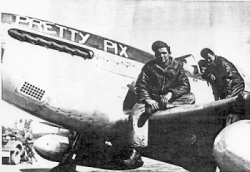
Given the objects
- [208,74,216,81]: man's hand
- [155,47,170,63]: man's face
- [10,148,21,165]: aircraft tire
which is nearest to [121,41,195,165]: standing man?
[155,47,170,63]: man's face

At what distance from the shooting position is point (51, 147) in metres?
2.90

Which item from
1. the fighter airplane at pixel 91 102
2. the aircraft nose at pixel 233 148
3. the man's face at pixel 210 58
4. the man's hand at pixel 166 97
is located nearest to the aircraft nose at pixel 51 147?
the fighter airplane at pixel 91 102

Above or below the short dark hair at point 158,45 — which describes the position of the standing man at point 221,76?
below

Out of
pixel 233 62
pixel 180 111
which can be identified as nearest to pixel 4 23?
pixel 180 111

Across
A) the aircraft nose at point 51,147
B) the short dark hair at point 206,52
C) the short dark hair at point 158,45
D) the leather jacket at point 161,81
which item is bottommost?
the aircraft nose at point 51,147

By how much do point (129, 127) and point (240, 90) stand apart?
0.84 metres

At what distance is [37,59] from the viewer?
2.89m

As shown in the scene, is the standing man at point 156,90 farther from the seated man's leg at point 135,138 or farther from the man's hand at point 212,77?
the man's hand at point 212,77

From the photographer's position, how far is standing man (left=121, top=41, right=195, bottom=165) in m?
2.93

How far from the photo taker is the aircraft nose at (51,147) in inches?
113

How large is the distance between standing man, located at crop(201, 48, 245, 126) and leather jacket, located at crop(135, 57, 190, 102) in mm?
185

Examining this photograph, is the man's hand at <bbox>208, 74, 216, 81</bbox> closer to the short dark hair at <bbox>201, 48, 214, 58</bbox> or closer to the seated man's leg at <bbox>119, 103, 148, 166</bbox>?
the short dark hair at <bbox>201, 48, 214, 58</bbox>

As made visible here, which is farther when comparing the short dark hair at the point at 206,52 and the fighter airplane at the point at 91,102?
the short dark hair at the point at 206,52

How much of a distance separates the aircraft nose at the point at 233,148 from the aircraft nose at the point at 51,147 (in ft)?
3.46
